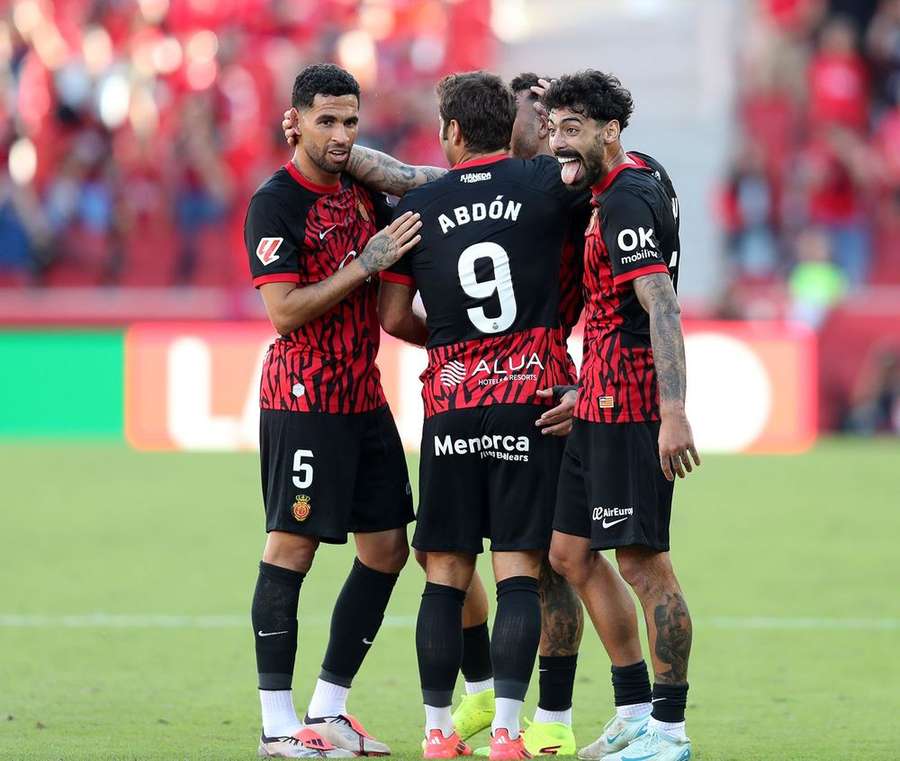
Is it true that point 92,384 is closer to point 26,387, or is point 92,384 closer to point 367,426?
point 26,387

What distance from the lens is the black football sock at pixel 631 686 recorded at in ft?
18.1

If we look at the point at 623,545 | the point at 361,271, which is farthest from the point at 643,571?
the point at 361,271

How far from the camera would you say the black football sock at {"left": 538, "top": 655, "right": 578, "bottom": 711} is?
562cm

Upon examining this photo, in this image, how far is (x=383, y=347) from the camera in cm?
1602

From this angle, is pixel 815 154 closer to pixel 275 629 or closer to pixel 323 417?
pixel 323 417

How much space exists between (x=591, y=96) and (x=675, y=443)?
43.1 inches

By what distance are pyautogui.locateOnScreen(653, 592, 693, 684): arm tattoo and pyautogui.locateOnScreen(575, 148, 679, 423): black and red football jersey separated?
589 millimetres

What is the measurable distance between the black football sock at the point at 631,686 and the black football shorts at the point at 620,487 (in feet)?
1.67

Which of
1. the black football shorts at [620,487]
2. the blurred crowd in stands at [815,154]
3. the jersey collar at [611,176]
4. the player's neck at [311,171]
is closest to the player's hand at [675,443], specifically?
the black football shorts at [620,487]

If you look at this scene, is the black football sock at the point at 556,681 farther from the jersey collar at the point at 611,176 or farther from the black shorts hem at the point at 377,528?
the jersey collar at the point at 611,176

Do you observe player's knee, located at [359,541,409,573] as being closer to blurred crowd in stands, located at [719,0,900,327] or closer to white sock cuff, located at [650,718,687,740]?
white sock cuff, located at [650,718,687,740]

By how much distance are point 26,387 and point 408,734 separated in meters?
12.3

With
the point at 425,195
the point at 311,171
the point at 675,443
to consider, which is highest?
the point at 311,171

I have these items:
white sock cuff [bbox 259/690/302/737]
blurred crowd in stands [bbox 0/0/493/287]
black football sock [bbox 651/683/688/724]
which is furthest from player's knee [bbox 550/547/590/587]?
blurred crowd in stands [bbox 0/0/493/287]
